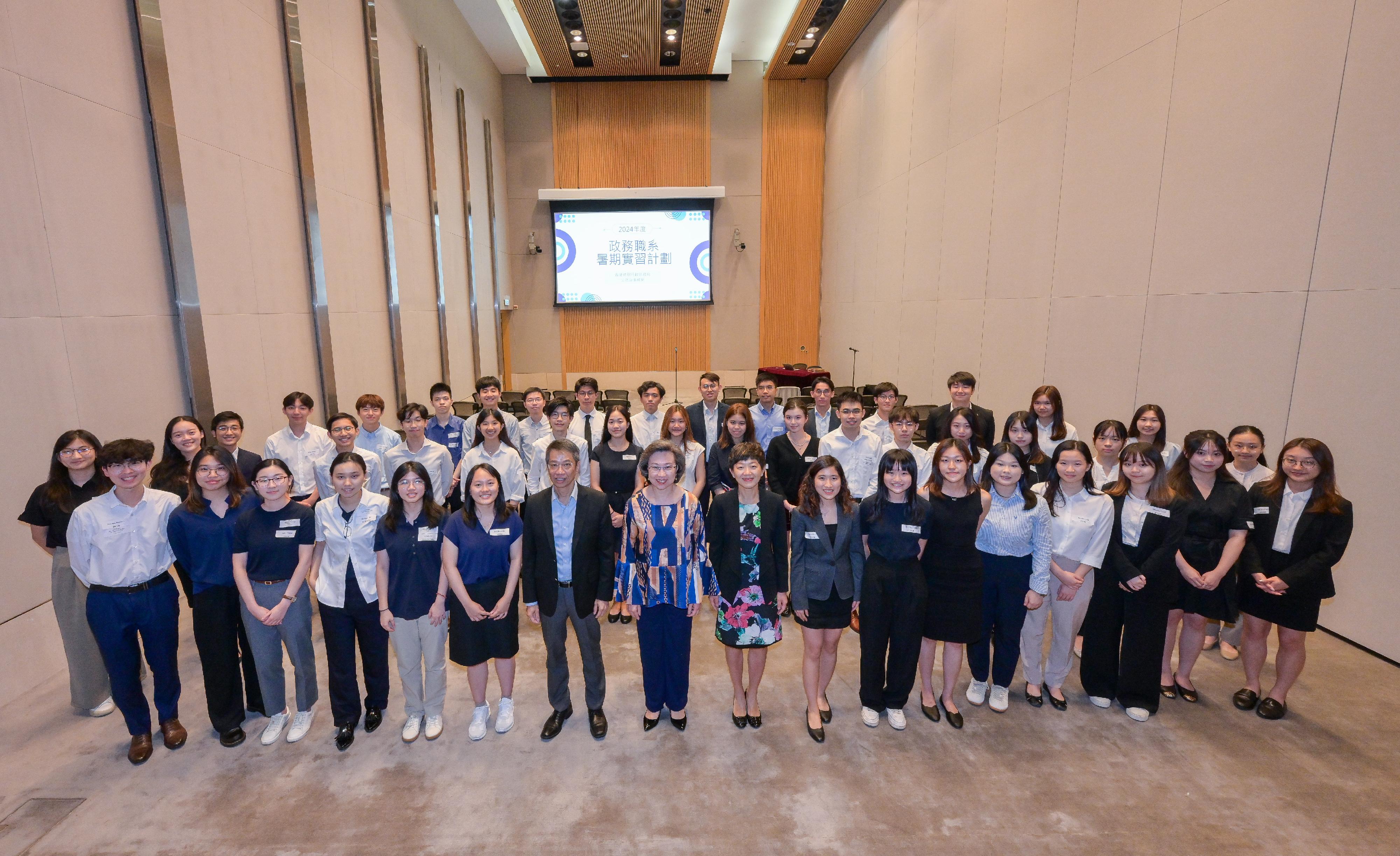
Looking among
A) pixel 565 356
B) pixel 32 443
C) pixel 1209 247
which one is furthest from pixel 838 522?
pixel 565 356

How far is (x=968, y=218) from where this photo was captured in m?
9.02

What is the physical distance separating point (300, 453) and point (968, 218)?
8.60 m

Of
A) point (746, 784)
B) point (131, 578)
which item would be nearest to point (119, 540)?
point (131, 578)

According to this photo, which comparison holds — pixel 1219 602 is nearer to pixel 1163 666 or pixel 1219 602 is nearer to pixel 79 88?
pixel 1163 666

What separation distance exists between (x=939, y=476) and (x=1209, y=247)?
3.67m

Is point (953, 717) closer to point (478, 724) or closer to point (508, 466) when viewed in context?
point (478, 724)

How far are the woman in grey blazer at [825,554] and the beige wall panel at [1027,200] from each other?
525cm

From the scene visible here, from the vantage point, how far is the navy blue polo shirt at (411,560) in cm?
332

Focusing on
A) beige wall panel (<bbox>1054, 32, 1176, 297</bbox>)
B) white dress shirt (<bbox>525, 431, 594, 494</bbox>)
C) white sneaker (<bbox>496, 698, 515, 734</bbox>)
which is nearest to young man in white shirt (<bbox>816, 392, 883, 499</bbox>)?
white dress shirt (<bbox>525, 431, 594, 494</bbox>)

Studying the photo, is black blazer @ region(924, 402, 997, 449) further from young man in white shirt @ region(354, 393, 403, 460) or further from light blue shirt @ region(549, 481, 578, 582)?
young man in white shirt @ region(354, 393, 403, 460)

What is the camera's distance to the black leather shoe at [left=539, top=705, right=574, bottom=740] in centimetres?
354

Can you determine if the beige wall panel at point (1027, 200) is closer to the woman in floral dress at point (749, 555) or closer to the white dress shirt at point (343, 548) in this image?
the woman in floral dress at point (749, 555)

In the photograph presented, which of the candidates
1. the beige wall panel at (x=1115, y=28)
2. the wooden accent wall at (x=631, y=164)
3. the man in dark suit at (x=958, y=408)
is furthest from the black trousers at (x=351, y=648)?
the wooden accent wall at (x=631, y=164)

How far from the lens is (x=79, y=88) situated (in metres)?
4.21
